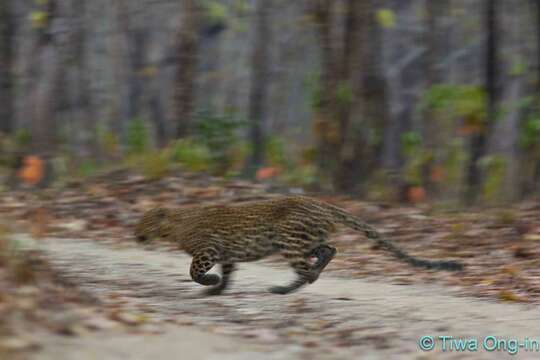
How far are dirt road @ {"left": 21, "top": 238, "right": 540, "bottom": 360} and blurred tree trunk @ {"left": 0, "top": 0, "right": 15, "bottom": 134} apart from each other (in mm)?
8247

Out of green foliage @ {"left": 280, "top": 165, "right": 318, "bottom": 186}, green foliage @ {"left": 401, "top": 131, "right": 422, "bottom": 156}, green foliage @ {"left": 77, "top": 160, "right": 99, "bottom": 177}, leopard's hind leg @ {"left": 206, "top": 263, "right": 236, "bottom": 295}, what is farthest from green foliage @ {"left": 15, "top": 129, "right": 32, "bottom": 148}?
leopard's hind leg @ {"left": 206, "top": 263, "right": 236, "bottom": 295}

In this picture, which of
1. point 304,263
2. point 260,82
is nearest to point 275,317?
point 304,263

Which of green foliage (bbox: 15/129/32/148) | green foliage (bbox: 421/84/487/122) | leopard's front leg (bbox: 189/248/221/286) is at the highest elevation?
green foliage (bbox: 421/84/487/122)

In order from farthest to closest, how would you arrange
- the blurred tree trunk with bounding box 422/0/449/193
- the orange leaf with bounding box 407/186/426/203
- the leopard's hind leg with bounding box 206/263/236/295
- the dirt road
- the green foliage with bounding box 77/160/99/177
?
the blurred tree trunk with bounding box 422/0/449/193 → the green foliage with bounding box 77/160/99/177 → the orange leaf with bounding box 407/186/426/203 → the leopard's hind leg with bounding box 206/263/236/295 → the dirt road

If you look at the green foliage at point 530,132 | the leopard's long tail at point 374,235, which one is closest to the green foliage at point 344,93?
the green foliage at point 530,132

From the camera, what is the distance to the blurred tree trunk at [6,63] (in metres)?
19.7

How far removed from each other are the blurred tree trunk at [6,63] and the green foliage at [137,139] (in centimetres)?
249

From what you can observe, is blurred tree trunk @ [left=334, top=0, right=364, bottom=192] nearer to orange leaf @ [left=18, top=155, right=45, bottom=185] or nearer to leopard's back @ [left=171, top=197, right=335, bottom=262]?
orange leaf @ [left=18, top=155, right=45, bottom=185]

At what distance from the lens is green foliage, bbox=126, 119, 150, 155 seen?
62.2 feet

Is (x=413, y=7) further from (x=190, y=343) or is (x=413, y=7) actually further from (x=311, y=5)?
(x=190, y=343)

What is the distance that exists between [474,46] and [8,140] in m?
20.1

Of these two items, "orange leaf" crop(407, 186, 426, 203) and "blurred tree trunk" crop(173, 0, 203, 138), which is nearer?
"orange leaf" crop(407, 186, 426, 203)

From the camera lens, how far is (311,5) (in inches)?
727

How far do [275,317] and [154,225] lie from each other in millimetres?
1989
